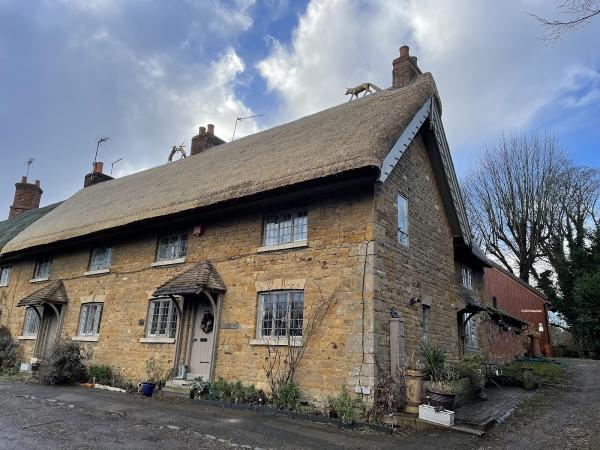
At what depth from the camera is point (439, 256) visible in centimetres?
1307

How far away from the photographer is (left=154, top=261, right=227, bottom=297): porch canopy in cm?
1068

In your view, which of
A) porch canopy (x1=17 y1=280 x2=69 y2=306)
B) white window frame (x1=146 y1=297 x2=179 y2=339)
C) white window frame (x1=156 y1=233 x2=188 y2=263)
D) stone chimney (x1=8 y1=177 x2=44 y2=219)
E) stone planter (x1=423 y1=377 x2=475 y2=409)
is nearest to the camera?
stone planter (x1=423 y1=377 x2=475 y2=409)

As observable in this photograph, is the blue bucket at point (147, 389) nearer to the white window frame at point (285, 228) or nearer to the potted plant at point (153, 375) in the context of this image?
the potted plant at point (153, 375)

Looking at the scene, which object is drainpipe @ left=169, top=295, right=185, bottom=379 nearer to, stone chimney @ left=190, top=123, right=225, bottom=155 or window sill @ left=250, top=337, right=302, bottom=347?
window sill @ left=250, top=337, right=302, bottom=347

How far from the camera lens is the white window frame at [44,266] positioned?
17.0 m

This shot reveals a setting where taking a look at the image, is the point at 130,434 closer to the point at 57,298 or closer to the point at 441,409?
the point at 441,409

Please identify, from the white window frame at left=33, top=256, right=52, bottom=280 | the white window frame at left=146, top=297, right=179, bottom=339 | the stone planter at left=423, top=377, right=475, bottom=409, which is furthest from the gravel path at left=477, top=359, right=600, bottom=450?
the white window frame at left=33, top=256, right=52, bottom=280

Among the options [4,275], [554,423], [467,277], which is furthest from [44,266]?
[554,423]

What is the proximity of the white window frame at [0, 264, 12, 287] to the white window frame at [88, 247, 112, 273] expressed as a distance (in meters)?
6.34

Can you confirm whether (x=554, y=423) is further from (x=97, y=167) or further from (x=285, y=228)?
(x=97, y=167)

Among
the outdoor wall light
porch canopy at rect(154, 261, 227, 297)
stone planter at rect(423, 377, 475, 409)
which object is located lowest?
stone planter at rect(423, 377, 475, 409)

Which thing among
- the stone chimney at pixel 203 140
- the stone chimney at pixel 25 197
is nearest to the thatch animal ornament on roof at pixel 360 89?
the stone chimney at pixel 203 140

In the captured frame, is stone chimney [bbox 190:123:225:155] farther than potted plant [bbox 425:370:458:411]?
Yes

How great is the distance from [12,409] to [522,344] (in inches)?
927
